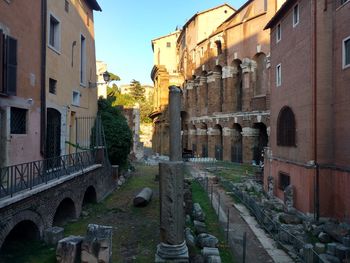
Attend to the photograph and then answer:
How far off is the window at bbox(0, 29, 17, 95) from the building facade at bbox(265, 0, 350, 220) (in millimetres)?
11289

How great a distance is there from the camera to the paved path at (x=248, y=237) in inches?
447

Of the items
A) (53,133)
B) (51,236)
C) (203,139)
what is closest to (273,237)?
(51,236)

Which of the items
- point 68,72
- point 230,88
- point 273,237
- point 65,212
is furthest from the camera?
point 230,88

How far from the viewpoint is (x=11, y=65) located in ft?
35.0

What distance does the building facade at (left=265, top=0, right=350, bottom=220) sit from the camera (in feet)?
44.9

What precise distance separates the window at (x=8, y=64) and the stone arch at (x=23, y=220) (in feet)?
12.0

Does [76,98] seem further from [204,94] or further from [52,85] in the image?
[204,94]

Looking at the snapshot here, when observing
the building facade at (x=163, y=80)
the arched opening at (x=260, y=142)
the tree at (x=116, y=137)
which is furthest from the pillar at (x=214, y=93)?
the tree at (x=116, y=137)

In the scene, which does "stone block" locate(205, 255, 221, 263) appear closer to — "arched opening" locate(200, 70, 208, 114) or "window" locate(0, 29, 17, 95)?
"window" locate(0, 29, 17, 95)

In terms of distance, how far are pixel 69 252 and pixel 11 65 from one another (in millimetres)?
5919

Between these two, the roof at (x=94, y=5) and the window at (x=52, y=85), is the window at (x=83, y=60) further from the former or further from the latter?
the window at (x=52, y=85)

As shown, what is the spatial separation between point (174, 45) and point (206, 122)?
24.0 meters

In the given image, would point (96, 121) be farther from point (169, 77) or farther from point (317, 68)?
point (169, 77)

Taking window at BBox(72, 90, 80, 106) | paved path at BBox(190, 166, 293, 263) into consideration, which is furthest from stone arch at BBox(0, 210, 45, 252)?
window at BBox(72, 90, 80, 106)
